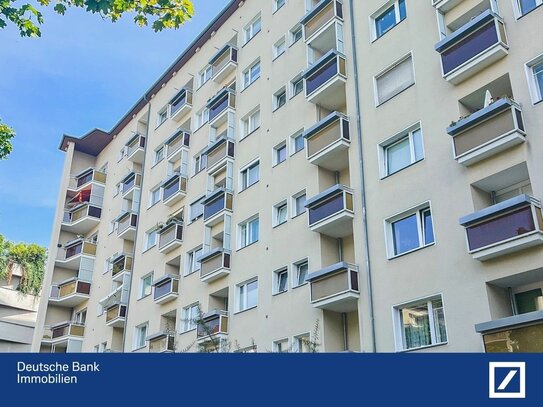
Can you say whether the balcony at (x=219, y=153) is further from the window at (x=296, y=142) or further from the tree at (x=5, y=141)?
the tree at (x=5, y=141)

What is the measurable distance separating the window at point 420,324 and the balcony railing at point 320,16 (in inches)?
478

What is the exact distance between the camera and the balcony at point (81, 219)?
136ft

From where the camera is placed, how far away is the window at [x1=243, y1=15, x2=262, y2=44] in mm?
31047

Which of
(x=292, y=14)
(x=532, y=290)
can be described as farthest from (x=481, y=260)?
(x=292, y=14)

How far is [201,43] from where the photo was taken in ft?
117

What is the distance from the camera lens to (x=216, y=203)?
2781 centimetres

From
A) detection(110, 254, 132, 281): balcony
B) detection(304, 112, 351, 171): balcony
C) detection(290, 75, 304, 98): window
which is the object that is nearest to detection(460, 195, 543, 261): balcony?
detection(304, 112, 351, 171): balcony

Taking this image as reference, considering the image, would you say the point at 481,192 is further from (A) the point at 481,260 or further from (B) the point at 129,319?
(B) the point at 129,319

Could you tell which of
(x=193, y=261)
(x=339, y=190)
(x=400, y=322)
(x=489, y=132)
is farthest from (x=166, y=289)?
(x=489, y=132)

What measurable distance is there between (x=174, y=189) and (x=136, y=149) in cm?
763

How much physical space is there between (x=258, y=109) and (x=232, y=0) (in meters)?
7.92

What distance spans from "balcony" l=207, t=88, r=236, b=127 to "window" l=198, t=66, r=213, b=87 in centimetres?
300

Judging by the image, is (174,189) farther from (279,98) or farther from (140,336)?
(279,98)

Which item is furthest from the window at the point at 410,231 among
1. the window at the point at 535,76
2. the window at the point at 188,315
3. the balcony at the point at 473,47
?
the window at the point at 188,315
